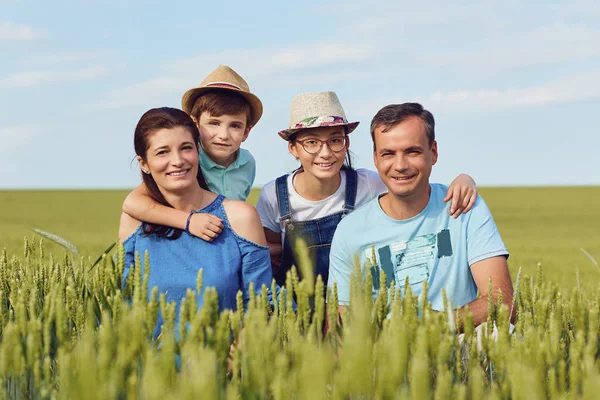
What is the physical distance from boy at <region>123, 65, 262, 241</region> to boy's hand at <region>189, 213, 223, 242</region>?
1.54ft

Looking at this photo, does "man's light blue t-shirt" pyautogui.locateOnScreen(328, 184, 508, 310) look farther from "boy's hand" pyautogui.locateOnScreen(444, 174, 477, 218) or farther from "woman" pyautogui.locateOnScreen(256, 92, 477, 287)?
"woman" pyautogui.locateOnScreen(256, 92, 477, 287)

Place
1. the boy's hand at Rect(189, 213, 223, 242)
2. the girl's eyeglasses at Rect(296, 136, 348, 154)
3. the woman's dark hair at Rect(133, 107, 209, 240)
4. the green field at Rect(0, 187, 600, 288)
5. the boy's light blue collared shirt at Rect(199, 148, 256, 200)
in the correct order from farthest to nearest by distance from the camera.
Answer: the green field at Rect(0, 187, 600, 288) → the boy's light blue collared shirt at Rect(199, 148, 256, 200) → the girl's eyeglasses at Rect(296, 136, 348, 154) → the woman's dark hair at Rect(133, 107, 209, 240) → the boy's hand at Rect(189, 213, 223, 242)

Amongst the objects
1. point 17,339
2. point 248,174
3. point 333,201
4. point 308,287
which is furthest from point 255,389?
point 248,174

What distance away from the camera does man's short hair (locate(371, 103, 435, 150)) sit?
3111 mm

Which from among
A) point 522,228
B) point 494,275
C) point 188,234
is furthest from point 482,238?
point 522,228

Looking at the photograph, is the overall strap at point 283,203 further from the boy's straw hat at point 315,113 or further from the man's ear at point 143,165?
the man's ear at point 143,165

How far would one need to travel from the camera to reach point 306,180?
3.87 metres

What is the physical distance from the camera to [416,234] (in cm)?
311

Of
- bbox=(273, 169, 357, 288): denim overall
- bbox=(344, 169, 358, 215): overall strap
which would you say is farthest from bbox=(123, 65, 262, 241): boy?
bbox=(344, 169, 358, 215): overall strap

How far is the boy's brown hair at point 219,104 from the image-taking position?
151 inches

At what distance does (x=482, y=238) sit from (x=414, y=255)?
0.31 m

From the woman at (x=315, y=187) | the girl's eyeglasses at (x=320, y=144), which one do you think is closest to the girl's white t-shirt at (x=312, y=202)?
the woman at (x=315, y=187)

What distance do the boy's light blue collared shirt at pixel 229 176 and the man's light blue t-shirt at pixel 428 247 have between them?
93cm

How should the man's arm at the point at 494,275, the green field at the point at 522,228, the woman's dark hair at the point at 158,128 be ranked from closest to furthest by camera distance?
the man's arm at the point at 494,275, the woman's dark hair at the point at 158,128, the green field at the point at 522,228
